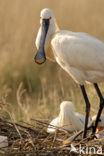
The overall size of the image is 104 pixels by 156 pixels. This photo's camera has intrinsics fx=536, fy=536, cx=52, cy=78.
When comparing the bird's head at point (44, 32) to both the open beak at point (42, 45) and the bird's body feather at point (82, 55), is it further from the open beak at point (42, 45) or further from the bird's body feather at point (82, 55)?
the bird's body feather at point (82, 55)

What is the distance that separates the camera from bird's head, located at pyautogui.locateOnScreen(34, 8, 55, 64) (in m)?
7.99

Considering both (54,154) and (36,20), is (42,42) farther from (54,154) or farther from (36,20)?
(36,20)

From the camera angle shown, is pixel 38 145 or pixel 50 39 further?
pixel 50 39

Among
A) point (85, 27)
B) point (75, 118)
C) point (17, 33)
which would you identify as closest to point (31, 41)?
point (17, 33)

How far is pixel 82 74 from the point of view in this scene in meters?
7.50

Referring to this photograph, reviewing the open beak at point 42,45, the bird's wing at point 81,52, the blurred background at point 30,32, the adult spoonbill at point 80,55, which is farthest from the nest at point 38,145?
the blurred background at point 30,32

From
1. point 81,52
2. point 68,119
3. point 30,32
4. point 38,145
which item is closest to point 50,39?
point 81,52

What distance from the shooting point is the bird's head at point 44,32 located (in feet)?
26.2

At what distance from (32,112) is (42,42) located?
3301 millimetres

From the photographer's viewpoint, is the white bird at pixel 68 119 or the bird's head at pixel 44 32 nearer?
the bird's head at pixel 44 32

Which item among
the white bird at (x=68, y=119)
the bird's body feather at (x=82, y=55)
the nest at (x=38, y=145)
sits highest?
the bird's body feather at (x=82, y=55)

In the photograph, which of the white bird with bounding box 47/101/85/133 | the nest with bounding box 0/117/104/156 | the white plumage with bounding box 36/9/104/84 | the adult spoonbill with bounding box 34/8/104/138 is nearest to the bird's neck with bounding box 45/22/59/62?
the adult spoonbill with bounding box 34/8/104/138

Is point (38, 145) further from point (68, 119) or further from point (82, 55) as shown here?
point (68, 119)

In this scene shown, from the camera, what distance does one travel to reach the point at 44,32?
8.05m
